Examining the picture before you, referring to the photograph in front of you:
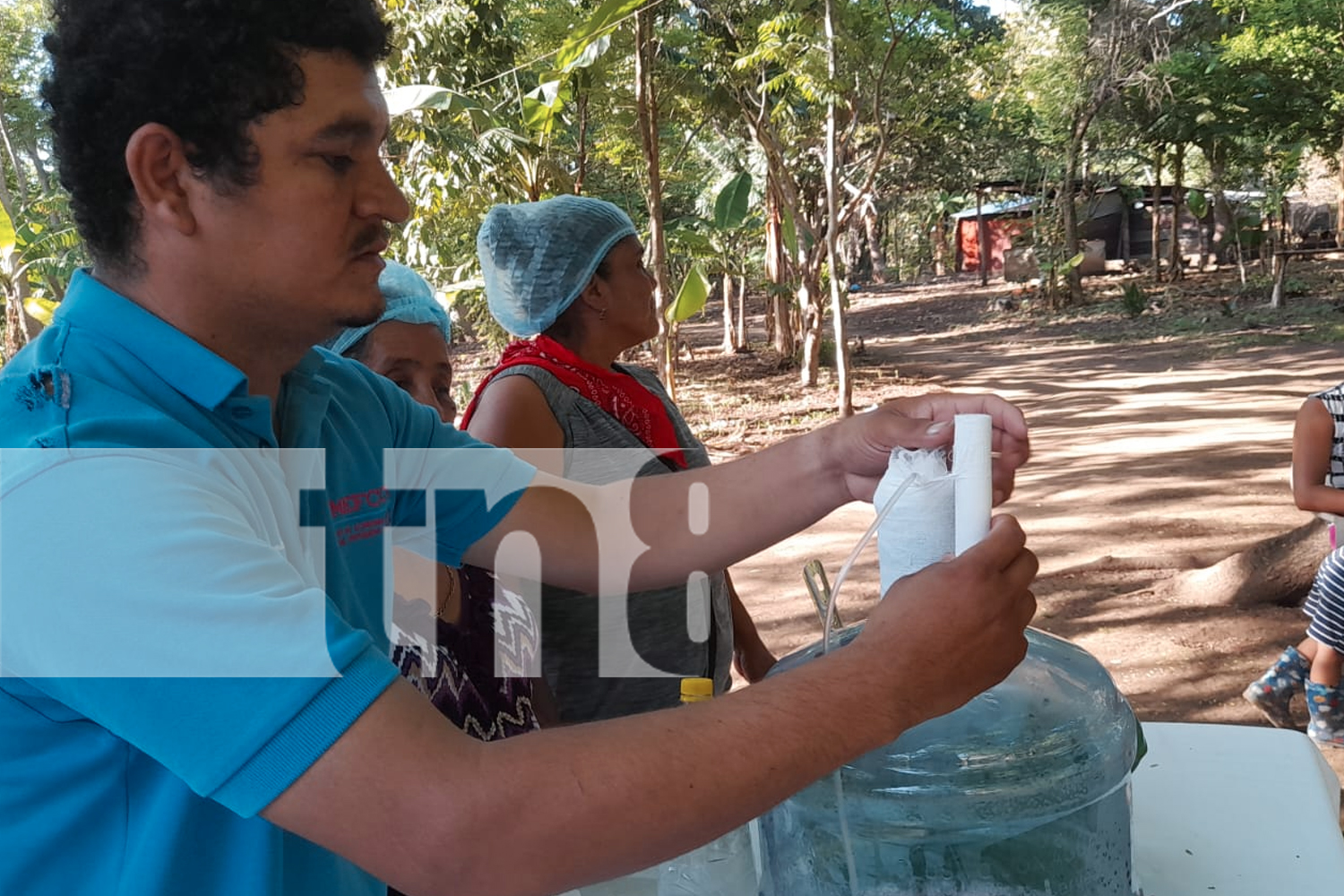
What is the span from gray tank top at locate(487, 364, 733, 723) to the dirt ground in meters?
2.27

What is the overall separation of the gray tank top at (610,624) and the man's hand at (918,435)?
0.77 m

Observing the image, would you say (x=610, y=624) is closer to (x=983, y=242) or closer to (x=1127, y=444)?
(x=1127, y=444)

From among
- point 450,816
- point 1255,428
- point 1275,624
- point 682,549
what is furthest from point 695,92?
point 450,816

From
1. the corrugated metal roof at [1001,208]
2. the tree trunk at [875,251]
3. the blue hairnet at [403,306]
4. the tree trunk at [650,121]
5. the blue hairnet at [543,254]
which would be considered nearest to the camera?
the blue hairnet at [403,306]

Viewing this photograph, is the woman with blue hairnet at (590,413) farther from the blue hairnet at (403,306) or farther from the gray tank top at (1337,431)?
the gray tank top at (1337,431)

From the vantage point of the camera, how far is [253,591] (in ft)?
2.73

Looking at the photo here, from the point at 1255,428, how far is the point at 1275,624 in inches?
194

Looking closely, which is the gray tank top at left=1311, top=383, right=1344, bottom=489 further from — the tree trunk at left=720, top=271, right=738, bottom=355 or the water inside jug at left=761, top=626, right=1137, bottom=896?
the tree trunk at left=720, top=271, right=738, bottom=355

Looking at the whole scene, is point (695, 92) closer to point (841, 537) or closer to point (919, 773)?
point (841, 537)

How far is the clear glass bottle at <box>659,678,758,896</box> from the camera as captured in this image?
1.38 m

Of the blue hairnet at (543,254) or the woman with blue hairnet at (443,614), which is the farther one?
the blue hairnet at (543,254)

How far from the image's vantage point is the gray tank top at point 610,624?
2273 mm

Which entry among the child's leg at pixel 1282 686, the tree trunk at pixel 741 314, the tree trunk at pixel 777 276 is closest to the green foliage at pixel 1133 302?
the tree trunk at pixel 777 276

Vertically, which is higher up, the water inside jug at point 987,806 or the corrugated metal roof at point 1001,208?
the corrugated metal roof at point 1001,208
